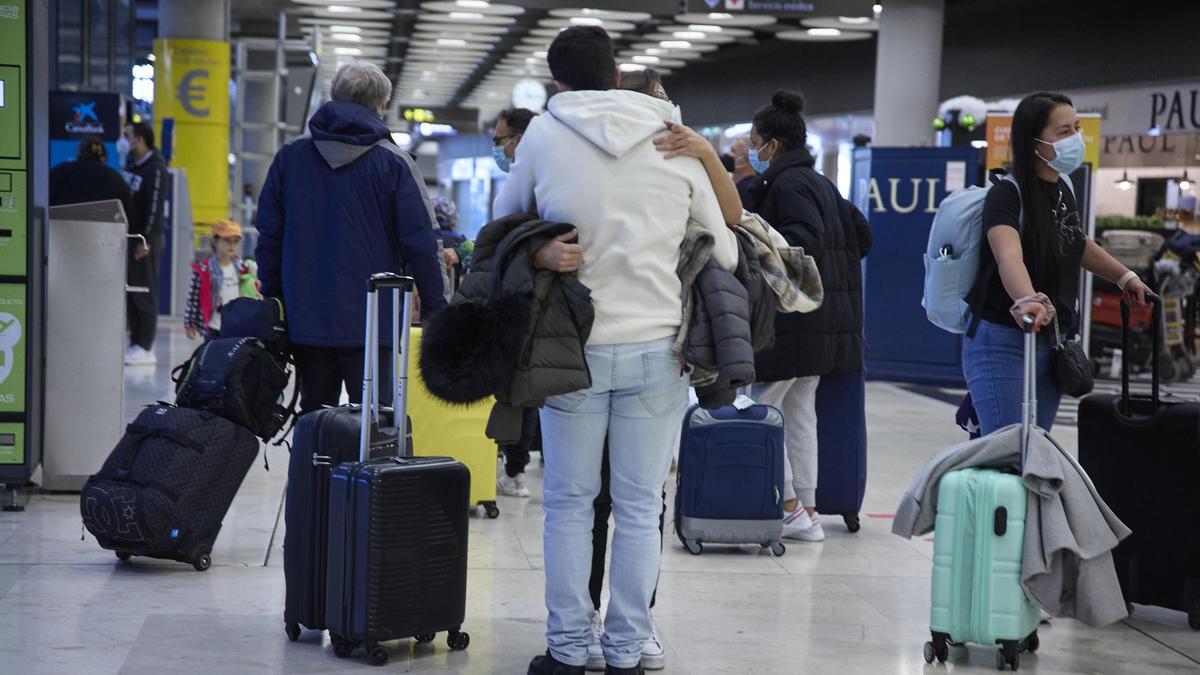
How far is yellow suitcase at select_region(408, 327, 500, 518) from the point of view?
19.1 feet

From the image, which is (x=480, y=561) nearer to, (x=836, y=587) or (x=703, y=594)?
(x=703, y=594)

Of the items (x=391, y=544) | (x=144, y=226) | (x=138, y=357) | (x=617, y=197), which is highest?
(x=617, y=197)

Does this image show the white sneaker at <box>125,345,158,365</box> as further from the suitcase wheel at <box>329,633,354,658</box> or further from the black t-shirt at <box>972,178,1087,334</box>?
the black t-shirt at <box>972,178,1087,334</box>

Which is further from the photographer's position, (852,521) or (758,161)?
(852,521)

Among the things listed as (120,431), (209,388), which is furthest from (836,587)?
(120,431)

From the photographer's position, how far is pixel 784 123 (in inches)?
218

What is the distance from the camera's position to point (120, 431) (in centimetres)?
609

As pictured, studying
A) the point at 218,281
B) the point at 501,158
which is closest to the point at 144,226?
the point at 218,281

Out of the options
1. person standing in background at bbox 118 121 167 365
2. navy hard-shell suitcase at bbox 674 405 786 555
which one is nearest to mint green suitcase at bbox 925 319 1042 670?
navy hard-shell suitcase at bbox 674 405 786 555

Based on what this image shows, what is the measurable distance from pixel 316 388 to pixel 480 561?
0.92 m

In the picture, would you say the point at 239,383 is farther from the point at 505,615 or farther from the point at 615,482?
the point at 615,482

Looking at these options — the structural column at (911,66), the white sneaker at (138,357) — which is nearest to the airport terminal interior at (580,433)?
the white sneaker at (138,357)

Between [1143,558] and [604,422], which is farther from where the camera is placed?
[1143,558]

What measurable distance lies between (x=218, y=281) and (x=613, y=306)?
20.8ft
